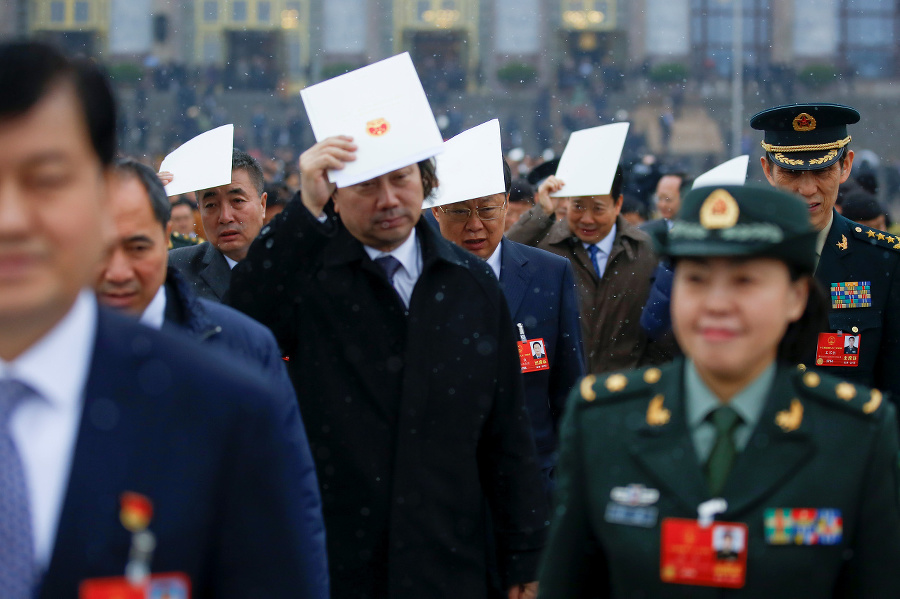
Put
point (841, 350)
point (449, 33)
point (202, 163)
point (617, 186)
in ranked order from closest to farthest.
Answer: point (841, 350) → point (202, 163) → point (617, 186) → point (449, 33)

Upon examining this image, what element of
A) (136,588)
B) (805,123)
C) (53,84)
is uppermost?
(53,84)

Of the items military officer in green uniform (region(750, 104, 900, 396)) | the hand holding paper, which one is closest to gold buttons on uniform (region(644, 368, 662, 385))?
the hand holding paper

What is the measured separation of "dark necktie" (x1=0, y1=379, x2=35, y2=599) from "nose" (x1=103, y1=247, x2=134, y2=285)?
1425mm

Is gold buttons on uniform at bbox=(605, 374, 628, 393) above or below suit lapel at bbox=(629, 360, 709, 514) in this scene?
above

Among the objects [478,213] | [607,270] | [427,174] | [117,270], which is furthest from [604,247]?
[117,270]

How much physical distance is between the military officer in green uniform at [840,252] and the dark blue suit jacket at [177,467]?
2703mm

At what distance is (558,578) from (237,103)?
32970 millimetres

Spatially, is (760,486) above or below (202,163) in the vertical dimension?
below

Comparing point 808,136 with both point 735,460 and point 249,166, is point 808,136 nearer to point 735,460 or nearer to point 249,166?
point 249,166

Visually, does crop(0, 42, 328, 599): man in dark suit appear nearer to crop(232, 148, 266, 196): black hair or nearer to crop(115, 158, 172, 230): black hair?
crop(115, 158, 172, 230): black hair

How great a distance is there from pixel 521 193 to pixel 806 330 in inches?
213

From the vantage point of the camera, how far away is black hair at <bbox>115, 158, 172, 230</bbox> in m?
2.88

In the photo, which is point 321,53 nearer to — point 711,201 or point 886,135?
point 886,135

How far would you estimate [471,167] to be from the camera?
4.54 m
